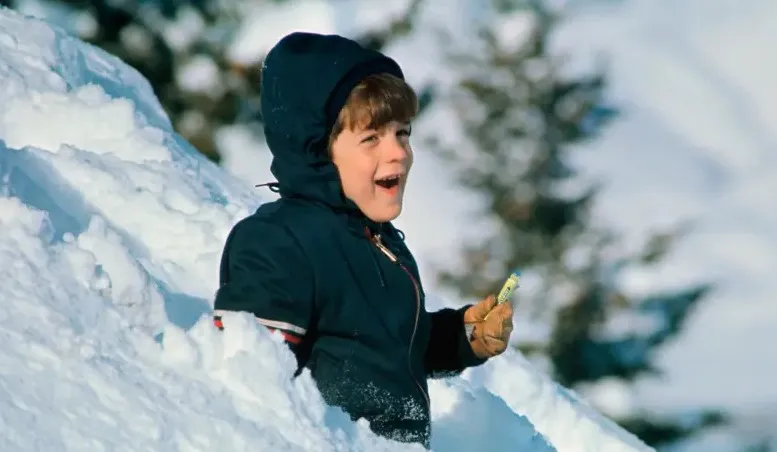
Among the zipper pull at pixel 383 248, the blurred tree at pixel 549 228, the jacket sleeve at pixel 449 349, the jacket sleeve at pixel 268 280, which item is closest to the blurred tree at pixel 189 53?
the blurred tree at pixel 549 228

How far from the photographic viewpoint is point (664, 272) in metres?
33.2

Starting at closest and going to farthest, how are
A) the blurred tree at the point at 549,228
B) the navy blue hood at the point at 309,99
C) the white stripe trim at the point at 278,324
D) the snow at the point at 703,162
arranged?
the white stripe trim at the point at 278,324, the navy blue hood at the point at 309,99, the blurred tree at the point at 549,228, the snow at the point at 703,162

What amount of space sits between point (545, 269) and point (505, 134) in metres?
2.10

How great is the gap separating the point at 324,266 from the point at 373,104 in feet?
1.23

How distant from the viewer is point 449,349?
365cm

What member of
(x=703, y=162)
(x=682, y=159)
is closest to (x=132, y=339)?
(x=682, y=159)

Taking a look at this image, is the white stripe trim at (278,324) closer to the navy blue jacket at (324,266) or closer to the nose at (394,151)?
the navy blue jacket at (324,266)

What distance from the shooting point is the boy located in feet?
10.3

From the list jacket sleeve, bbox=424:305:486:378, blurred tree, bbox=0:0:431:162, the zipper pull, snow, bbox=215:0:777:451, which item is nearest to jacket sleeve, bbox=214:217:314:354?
the zipper pull

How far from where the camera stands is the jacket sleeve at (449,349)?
3.64m

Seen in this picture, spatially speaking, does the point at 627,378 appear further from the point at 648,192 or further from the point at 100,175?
the point at 648,192

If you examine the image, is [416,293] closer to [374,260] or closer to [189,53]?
[374,260]

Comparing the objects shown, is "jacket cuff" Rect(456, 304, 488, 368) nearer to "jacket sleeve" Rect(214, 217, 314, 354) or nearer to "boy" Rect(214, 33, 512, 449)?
"boy" Rect(214, 33, 512, 449)

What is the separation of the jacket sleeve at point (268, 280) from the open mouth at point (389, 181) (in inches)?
10.3
